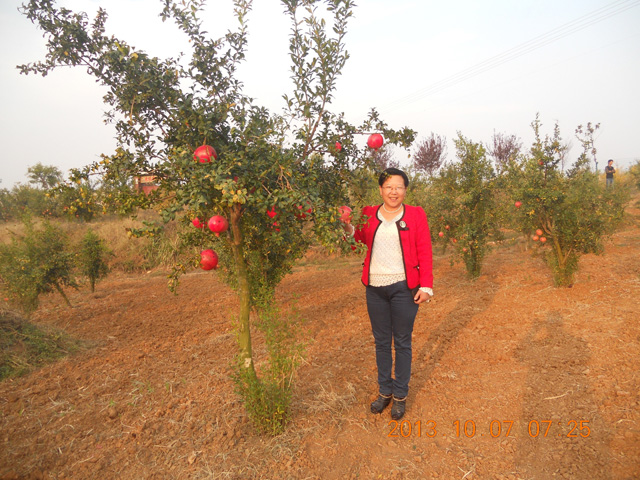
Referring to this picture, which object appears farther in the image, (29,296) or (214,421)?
(29,296)

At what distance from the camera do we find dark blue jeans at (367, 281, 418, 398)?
2924 millimetres

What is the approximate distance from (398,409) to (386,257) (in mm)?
1211

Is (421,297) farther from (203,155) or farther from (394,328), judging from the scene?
(203,155)

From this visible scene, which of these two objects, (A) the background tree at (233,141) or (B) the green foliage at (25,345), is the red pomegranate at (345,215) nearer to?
(A) the background tree at (233,141)

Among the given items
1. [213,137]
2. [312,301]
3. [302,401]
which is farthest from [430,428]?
[312,301]

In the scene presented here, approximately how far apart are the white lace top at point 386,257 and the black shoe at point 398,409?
0.95 m

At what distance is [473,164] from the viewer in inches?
278

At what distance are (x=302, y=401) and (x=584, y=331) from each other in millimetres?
3464

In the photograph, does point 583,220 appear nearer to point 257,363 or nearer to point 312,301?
point 312,301

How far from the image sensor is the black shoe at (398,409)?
3.04m

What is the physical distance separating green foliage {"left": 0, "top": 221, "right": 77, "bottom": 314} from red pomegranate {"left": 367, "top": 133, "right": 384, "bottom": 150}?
6244 millimetres

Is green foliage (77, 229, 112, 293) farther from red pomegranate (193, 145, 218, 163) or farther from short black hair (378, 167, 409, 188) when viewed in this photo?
short black hair (378, 167, 409, 188)

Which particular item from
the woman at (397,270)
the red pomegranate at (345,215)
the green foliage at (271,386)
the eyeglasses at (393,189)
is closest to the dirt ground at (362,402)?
the green foliage at (271,386)
